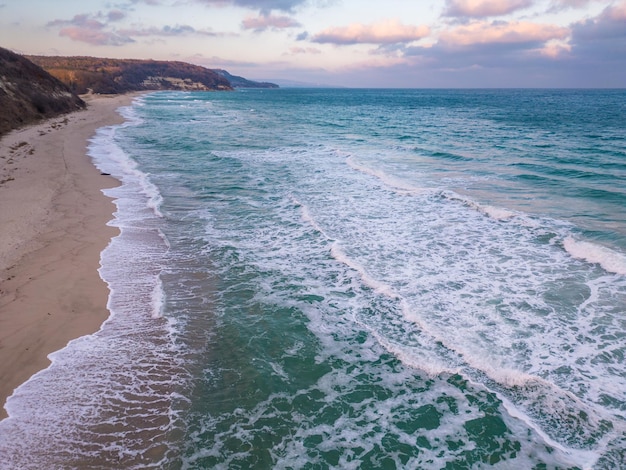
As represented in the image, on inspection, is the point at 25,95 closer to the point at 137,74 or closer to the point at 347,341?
the point at 347,341

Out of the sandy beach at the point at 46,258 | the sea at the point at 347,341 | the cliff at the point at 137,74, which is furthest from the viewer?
the cliff at the point at 137,74

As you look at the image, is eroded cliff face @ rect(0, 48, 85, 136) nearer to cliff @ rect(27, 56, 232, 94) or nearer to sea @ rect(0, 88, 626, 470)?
sea @ rect(0, 88, 626, 470)

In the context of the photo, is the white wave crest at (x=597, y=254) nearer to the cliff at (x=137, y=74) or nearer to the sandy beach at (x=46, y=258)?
the sandy beach at (x=46, y=258)

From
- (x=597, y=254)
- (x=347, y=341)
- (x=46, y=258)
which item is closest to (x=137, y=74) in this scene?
(x=46, y=258)

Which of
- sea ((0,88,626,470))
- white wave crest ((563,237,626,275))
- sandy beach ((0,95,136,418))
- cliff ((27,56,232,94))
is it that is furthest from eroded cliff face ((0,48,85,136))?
cliff ((27,56,232,94))

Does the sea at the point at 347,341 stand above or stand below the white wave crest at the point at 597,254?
below

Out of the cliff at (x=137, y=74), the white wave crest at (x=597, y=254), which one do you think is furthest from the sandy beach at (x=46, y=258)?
the cliff at (x=137, y=74)
